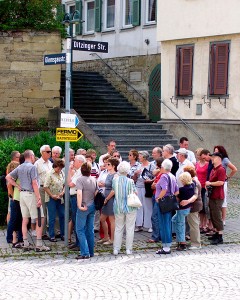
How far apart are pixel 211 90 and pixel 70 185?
11.9 meters

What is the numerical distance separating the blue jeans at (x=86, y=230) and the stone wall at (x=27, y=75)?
40.6ft

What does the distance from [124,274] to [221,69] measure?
540 inches

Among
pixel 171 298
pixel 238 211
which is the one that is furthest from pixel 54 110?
pixel 171 298

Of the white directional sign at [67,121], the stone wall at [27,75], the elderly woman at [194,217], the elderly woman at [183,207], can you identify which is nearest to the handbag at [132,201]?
the elderly woman at [183,207]

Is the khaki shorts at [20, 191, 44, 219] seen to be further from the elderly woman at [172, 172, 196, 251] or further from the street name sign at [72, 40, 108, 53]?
→ the street name sign at [72, 40, 108, 53]

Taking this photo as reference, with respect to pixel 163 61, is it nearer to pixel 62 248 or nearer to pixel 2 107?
pixel 2 107

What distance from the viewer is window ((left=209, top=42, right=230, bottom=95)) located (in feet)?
77.3

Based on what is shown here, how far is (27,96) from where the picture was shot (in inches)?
961

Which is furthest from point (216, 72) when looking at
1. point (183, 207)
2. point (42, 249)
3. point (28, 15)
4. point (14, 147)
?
point (42, 249)

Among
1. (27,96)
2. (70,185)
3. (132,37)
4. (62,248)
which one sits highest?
(132,37)

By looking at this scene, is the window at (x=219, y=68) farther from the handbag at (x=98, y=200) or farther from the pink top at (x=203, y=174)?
the handbag at (x=98, y=200)

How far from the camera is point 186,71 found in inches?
981

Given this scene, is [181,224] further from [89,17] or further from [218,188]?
[89,17]

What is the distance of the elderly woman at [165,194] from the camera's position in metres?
12.9
